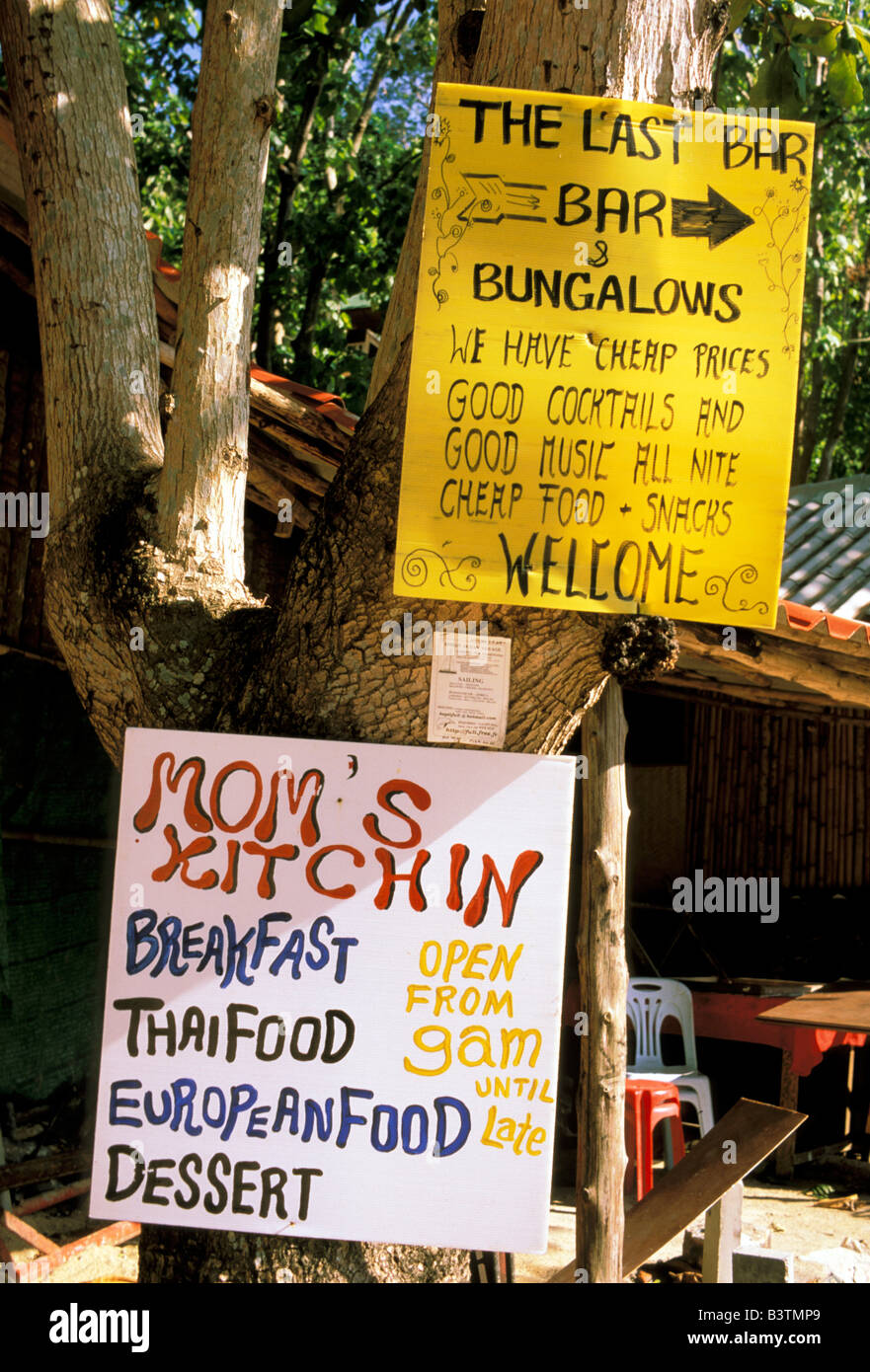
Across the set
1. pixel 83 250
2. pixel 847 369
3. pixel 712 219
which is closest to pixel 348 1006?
pixel 712 219

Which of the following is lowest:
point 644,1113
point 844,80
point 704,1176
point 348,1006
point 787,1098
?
point 787,1098

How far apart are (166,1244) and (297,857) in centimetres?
82

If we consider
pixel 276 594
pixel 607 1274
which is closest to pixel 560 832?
pixel 607 1274

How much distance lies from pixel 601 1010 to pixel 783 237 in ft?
9.07

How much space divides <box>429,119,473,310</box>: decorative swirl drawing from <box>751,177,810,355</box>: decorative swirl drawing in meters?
0.55

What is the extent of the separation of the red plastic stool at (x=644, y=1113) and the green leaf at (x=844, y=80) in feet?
14.2

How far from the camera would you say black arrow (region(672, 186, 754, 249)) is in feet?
7.14

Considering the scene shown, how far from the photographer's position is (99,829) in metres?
5.63

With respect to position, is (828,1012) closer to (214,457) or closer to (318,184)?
(214,457)

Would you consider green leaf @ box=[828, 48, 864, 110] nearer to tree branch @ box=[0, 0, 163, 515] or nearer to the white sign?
tree branch @ box=[0, 0, 163, 515]

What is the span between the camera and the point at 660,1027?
6.53 metres

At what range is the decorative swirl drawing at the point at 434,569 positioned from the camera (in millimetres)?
2127

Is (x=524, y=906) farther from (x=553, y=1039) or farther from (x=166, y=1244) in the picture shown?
(x=166, y=1244)

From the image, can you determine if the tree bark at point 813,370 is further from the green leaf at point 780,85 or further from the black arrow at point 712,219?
the black arrow at point 712,219
